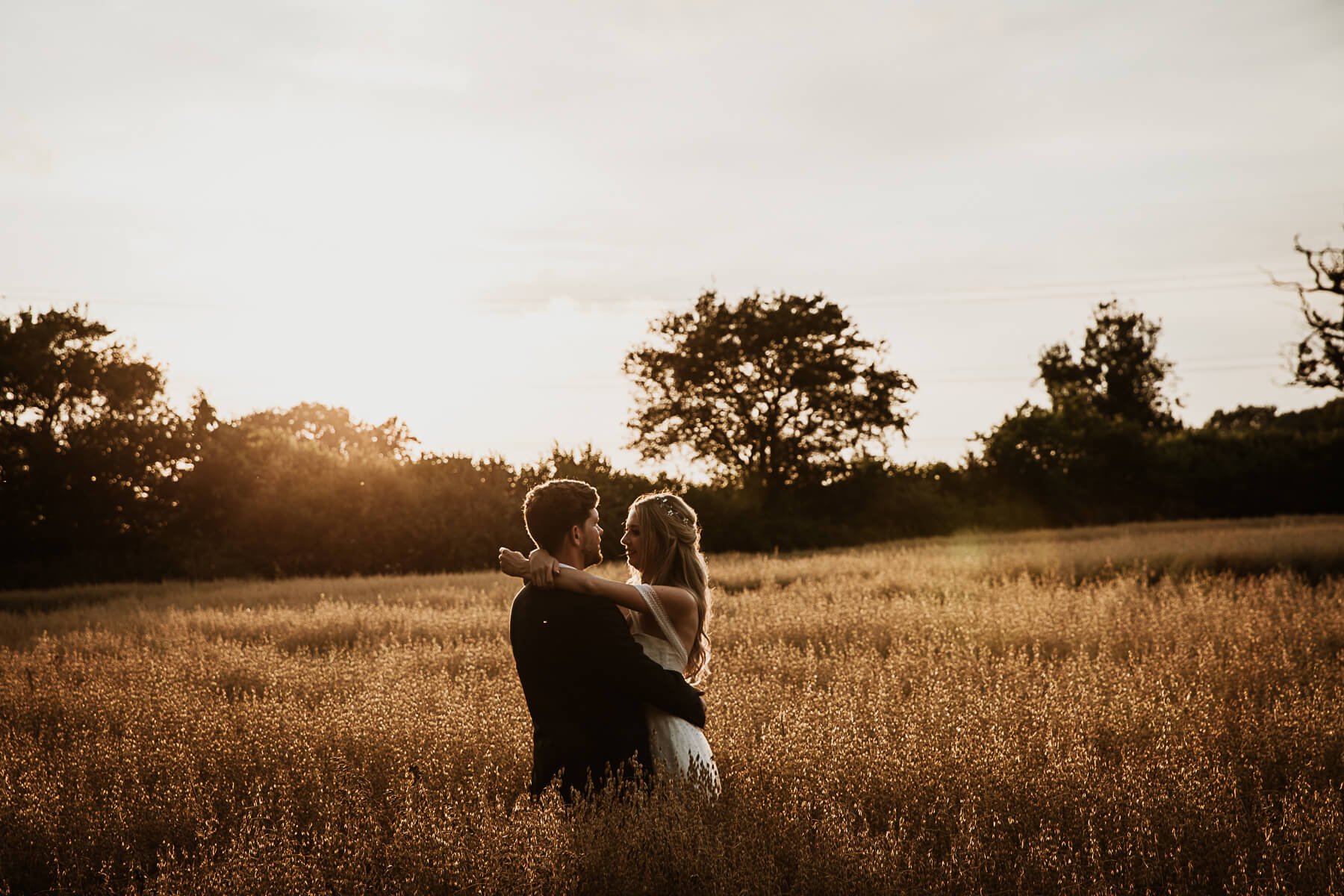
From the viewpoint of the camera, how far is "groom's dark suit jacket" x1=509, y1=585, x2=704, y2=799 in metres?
3.91

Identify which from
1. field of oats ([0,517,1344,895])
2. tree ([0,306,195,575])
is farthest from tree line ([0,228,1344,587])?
field of oats ([0,517,1344,895])

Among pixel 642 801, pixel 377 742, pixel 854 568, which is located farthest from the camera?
pixel 854 568

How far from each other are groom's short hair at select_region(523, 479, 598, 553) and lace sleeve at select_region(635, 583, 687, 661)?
16.2 inches

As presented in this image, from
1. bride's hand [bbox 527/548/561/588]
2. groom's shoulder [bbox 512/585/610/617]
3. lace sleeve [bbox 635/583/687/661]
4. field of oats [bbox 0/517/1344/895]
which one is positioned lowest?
field of oats [bbox 0/517/1344/895]

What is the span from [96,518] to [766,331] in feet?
85.5

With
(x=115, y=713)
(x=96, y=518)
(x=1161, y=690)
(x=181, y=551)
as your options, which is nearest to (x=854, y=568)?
(x=1161, y=690)

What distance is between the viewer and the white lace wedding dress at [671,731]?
4.18 m

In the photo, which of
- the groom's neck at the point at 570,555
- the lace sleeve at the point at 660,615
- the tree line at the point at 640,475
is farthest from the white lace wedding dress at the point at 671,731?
the tree line at the point at 640,475

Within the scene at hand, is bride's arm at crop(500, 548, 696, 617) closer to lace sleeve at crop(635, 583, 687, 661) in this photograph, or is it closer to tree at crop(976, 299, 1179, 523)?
lace sleeve at crop(635, 583, 687, 661)

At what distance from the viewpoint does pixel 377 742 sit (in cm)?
578

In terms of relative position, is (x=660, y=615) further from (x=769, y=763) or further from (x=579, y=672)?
(x=769, y=763)

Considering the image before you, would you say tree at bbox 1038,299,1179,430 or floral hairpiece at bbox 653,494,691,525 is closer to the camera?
floral hairpiece at bbox 653,494,691,525

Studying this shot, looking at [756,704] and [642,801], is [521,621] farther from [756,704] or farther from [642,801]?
[756,704]

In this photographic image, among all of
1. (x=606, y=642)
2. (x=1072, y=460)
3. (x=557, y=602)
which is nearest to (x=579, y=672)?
(x=606, y=642)
